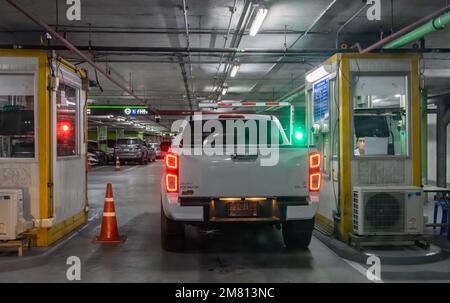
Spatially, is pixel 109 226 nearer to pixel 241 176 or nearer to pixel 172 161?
pixel 172 161

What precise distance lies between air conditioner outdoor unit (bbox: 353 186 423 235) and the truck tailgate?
1240 mm

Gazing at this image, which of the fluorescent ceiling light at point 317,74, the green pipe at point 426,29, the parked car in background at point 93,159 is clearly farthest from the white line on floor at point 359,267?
the parked car in background at point 93,159

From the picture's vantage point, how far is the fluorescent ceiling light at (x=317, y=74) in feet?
24.2

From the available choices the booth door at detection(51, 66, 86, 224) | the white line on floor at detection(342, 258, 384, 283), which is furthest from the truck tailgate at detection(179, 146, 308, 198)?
the booth door at detection(51, 66, 86, 224)

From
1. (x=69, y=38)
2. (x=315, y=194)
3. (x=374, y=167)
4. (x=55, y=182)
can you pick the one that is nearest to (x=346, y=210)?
(x=374, y=167)

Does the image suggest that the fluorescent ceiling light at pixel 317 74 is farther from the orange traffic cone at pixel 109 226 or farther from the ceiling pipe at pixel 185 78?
the ceiling pipe at pixel 185 78

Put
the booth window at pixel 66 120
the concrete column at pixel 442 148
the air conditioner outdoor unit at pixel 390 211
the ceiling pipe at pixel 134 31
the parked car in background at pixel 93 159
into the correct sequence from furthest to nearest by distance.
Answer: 1. the parked car in background at pixel 93 159
2. the concrete column at pixel 442 148
3. the ceiling pipe at pixel 134 31
4. the booth window at pixel 66 120
5. the air conditioner outdoor unit at pixel 390 211

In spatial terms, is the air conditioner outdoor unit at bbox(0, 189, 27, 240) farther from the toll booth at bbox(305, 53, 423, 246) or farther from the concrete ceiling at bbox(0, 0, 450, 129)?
the toll booth at bbox(305, 53, 423, 246)

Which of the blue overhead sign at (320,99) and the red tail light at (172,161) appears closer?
the red tail light at (172,161)

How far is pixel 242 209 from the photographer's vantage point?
18.0 ft

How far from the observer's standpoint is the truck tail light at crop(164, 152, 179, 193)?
5402 millimetres

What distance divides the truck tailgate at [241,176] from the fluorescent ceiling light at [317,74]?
2.36m

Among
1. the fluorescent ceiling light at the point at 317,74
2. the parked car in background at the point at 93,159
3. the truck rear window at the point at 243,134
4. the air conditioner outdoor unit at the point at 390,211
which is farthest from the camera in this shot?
the parked car in background at the point at 93,159

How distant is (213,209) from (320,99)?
3.33 m
